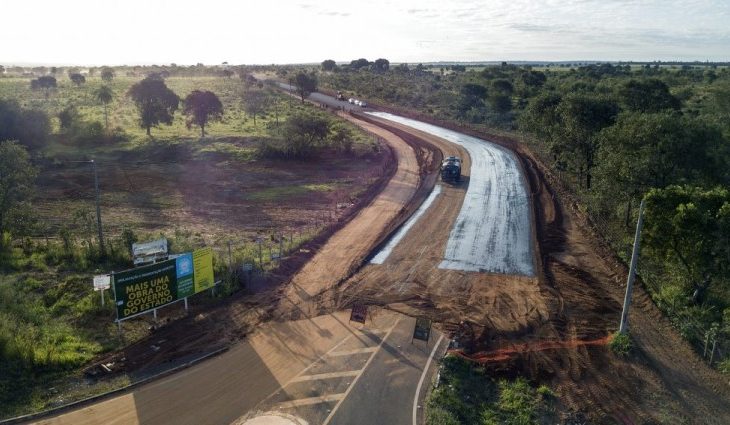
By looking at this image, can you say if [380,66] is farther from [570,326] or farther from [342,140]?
[570,326]

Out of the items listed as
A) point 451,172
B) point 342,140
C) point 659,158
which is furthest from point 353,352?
point 342,140

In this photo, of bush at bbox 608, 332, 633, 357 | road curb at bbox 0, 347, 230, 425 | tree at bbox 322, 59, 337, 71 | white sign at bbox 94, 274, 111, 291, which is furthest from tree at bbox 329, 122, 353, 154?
tree at bbox 322, 59, 337, 71

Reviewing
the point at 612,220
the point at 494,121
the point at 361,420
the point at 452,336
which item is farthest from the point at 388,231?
the point at 494,121

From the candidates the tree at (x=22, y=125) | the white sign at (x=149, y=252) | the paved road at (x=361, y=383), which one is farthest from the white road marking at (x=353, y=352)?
the tree at (x=22, y=125)

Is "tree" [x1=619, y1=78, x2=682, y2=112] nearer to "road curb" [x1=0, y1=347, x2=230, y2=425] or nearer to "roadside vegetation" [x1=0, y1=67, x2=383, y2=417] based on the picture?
"roadside vegetation" [x1=0, y1=67, x2=383, y2=417]

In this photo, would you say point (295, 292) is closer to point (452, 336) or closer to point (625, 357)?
point (452, 336)

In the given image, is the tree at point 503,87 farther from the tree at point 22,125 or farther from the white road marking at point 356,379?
the white road marking at point 356,379
